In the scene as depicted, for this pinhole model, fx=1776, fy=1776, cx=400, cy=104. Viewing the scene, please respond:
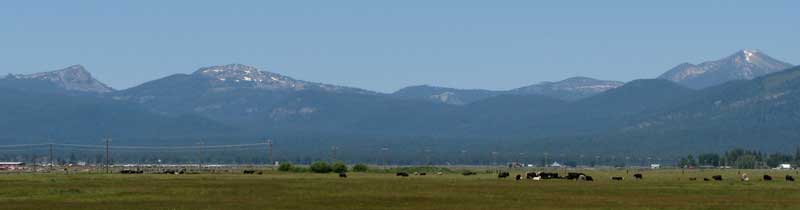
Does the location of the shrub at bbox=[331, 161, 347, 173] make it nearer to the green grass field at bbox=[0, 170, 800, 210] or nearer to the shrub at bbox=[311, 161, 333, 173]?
the shrub at bbox=[311, 161, 333, 173]

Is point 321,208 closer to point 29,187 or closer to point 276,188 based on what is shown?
point 276,188

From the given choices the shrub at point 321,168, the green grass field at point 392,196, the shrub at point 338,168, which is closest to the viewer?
the green grass field at point 392,196

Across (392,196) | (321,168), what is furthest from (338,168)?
(392,196)

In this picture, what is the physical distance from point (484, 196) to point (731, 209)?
1694 centimetres

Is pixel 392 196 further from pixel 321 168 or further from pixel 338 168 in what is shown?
pixel 338 168

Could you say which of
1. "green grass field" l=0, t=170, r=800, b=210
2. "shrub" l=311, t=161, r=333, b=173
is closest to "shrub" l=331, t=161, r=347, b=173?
"shrub" l=311, t=161, r=333, b=173

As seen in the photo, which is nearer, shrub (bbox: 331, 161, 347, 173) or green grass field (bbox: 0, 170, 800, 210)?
green grass field (bbox: 0, 170, 800, 210)

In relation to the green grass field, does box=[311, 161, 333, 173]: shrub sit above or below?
above

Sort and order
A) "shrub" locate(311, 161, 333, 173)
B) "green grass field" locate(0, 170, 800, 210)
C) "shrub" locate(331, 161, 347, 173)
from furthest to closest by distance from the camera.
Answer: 1. "shrub" locate(331, 161, 347, 173)
2. "shrub" locate(311, 161, 333, 173)
3. "green grass field" locate(0, 170, 800, 210)

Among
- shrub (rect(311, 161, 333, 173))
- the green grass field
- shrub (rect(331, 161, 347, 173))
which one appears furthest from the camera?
shrub (rect(331, 161, 347, 173))

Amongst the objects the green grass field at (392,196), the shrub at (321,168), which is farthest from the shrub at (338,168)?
the green grass field at (392,196)

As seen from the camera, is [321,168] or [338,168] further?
[338,168]

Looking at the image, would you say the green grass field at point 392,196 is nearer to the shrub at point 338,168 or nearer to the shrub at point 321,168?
the shrub at point 321,168

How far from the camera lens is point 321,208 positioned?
7919 centimetres
